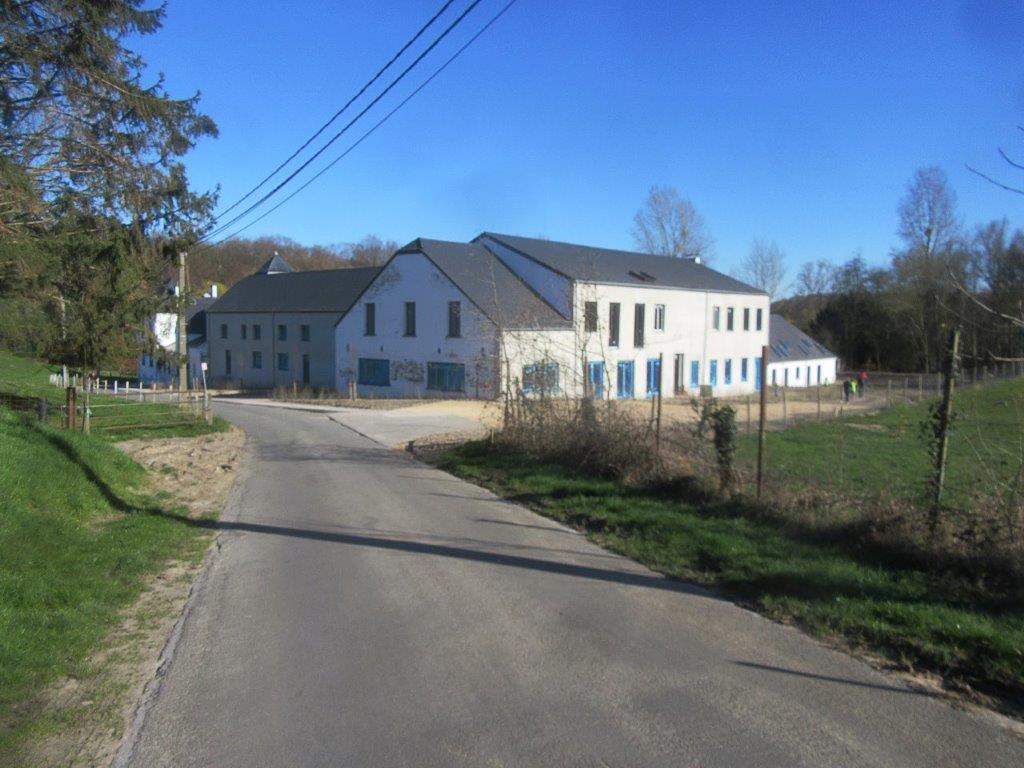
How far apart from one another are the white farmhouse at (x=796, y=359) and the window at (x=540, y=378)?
1820 inches

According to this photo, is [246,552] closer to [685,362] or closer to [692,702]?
[692,702]

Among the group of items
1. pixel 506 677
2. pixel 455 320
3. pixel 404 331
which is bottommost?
pixel 506 677

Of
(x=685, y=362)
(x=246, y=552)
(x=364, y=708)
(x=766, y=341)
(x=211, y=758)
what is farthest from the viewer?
(x=766, y=341)

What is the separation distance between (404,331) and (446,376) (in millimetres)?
3866

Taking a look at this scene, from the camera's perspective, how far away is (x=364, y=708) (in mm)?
4961

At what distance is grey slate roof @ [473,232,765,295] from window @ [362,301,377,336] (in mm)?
7134

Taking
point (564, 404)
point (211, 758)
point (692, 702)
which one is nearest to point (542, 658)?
point (692, 702)

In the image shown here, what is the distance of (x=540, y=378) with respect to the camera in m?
16.9

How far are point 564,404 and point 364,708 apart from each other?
37.3 ft

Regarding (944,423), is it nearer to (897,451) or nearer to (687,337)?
(897,451)

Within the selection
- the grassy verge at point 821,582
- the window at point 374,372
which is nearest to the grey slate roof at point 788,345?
the window at point 374,372

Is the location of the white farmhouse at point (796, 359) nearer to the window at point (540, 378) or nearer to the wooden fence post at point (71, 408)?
the window at point (540, 378)

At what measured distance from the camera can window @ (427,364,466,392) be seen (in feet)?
141

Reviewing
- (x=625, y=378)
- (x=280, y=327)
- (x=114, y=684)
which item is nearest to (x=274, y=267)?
(x=280, y=327)
